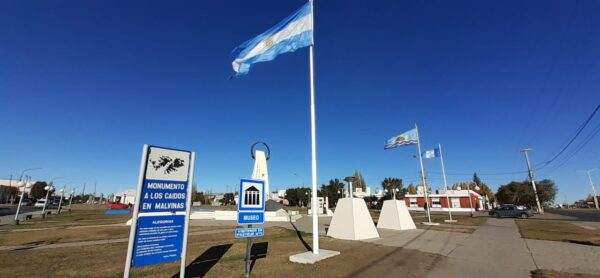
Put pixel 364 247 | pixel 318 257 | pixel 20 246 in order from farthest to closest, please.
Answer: pixel 20 246 < pixel 364 247 < pixel 318 257

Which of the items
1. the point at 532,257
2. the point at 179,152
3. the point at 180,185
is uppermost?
the point at 179,152

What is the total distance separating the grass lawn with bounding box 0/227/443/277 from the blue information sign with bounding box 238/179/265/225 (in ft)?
4.45

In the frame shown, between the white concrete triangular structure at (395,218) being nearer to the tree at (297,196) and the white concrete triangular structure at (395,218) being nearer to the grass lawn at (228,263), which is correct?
the grass lawn at (228,263)

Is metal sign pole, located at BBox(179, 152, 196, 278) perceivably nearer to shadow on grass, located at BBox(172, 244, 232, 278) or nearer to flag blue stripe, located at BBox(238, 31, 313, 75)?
shadow on grass, located at BBox(172, 244, 232, 278)

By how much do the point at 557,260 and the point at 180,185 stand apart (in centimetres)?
1139

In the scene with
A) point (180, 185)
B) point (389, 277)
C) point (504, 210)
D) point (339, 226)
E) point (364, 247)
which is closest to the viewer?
point (180, 185)

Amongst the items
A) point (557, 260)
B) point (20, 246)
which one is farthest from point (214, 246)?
point (557, 260)

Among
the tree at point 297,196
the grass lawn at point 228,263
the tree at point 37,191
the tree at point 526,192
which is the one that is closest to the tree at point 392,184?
the tree at point 297,196

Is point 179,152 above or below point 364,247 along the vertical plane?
above

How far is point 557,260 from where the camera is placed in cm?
900

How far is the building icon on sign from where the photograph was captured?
712 cm

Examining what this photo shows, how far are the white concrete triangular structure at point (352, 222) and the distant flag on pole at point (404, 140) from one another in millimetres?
12391

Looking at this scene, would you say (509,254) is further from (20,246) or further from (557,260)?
(20,246)

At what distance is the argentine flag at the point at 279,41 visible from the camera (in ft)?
32.8
